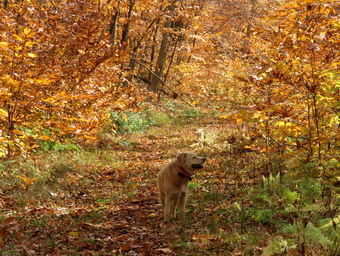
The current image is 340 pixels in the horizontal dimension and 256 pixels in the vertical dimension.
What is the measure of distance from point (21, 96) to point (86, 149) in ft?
19.0

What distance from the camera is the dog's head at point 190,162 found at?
21.0 ft

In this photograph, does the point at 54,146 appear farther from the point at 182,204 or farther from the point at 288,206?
the point at 288,206

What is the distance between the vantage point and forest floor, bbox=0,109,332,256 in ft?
16.4

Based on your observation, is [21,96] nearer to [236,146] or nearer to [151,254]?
[151,254]

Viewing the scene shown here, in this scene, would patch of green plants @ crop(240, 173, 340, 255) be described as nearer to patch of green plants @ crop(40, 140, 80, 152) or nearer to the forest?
the forest

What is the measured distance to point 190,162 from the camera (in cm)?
643

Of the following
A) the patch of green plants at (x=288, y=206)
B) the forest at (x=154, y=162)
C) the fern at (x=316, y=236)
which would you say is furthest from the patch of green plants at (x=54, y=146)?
the fern at (x=316, y=236)

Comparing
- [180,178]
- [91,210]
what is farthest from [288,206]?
[91,210]

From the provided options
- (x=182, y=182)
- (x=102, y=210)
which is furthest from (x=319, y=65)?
(x=102, y=210)

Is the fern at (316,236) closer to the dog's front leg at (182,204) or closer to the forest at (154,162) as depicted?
the forest at (154,162)

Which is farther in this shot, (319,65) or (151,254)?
(319,65)

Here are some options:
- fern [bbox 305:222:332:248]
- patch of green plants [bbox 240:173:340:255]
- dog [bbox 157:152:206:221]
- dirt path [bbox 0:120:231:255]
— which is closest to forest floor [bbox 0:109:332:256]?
dirt path [bbox 0:120:231:255]

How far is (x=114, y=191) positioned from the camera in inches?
336

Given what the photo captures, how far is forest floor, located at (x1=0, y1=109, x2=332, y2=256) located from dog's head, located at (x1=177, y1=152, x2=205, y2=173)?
0.89 m
